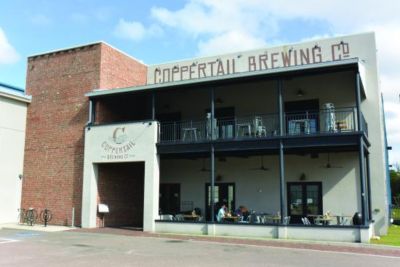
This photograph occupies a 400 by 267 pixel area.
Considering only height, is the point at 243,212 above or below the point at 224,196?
below

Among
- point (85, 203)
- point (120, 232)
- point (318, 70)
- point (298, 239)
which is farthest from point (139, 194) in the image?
point (318, 70)

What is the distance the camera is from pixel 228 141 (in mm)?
17094

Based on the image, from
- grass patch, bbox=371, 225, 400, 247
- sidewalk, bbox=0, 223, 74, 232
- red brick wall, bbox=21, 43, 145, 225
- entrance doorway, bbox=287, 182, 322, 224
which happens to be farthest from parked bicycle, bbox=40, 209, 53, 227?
grass patch, bbox=371, 225, 400, 247

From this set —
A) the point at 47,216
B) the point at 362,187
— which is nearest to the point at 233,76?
the point at 362,187

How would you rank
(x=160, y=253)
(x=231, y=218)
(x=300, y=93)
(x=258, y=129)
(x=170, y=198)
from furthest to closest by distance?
(x=170, y=198)
(x=300, y=93)
(x=258, y=129)
(x=231, y=218)
(x=160, y=253)

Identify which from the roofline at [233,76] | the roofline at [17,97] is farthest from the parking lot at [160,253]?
the roofline at [17,97]

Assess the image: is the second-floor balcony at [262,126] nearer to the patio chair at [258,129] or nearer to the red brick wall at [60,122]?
the patio chair at [258,129]

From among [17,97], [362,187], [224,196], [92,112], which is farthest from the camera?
[17,97]

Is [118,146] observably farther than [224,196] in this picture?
No

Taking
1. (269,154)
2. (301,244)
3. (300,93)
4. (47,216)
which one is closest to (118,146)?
(47,216)

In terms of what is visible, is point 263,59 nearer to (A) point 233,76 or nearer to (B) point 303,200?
(A) point 233,76

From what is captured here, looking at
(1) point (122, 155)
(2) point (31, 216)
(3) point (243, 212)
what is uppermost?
(1) point (122, 155)

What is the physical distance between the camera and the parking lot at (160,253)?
34.2 feet

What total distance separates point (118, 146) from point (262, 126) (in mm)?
6222
